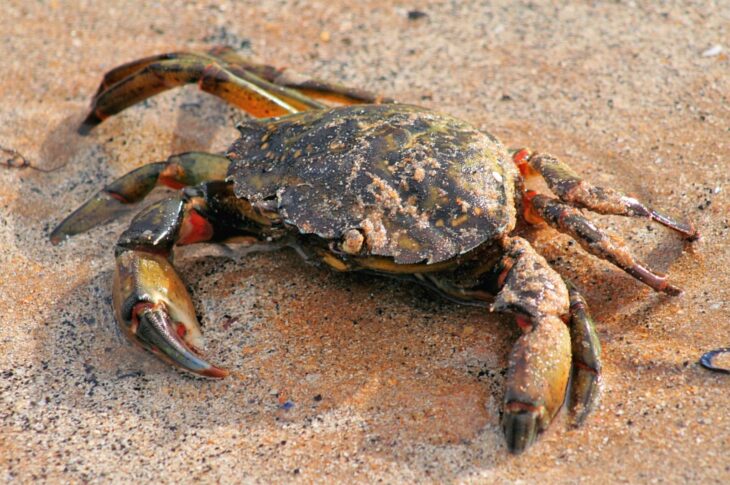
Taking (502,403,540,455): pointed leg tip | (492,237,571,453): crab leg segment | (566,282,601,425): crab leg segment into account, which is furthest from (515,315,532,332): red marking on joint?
(502,403,540,455): pointed leg tip

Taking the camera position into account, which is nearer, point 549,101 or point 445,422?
point 445,422

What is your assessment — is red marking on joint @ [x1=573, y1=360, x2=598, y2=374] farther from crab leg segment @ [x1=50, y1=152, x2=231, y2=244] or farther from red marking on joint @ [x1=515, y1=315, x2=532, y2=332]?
Result: crab leg segment @ [x1=50, y1=152, x2=231, y2=244]

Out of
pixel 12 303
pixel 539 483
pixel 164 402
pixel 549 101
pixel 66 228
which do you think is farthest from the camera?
pixel 549 101

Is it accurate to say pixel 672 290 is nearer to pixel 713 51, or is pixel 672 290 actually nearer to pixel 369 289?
pixel 369 289

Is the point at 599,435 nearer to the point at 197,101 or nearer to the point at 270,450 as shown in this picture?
the point at 270,450

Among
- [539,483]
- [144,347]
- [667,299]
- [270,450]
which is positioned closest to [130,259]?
[144,347]

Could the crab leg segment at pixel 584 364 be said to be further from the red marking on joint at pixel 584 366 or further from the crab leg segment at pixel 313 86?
the crab leg segment at pixel 313 86

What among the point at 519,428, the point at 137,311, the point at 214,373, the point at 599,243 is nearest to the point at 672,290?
the point at 599,243
